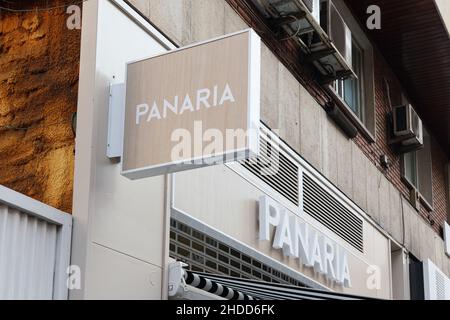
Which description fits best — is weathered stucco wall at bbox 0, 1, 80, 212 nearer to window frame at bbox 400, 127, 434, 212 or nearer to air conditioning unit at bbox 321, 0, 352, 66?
air conditioning unit at bbox 321, 0, 352, 66

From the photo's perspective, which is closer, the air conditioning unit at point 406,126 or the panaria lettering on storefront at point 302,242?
the panaria lettering on storefront at point 302,242

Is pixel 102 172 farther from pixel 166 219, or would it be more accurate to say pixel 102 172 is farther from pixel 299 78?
pixel 299 78

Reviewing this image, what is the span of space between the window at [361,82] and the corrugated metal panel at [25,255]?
7454 mm

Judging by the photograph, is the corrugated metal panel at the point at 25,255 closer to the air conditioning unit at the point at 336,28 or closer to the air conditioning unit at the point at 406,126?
the air conditioning unit at the point at 336,28

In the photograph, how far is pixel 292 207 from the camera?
34.3ft

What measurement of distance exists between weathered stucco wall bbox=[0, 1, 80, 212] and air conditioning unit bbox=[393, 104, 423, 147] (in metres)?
7.88

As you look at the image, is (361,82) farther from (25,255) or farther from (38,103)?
(25,255)

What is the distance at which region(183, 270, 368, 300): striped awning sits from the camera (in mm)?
7340

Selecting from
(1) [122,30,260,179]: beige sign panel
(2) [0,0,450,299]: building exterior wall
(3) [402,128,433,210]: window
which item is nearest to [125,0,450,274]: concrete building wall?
(2) [0,0,450,299]: building exterior wall

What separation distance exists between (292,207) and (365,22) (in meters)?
4.47

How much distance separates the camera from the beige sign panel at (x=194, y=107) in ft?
21.6

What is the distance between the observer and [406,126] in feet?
47.1

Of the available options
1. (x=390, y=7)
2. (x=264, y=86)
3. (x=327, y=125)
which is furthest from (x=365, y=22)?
(x=264, y=86)

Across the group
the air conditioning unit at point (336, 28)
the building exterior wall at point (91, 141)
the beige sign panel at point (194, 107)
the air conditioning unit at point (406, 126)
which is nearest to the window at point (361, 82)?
the air conditioning unit at point (406, 126)
